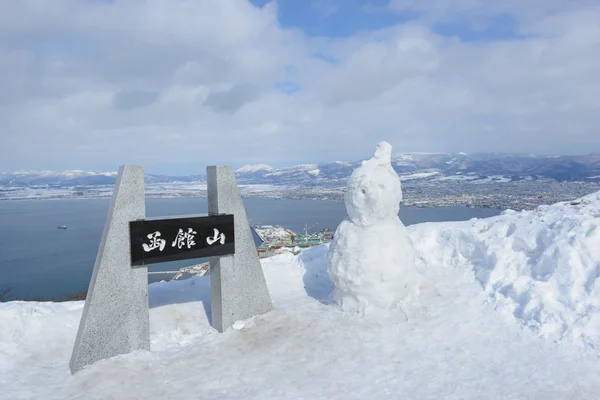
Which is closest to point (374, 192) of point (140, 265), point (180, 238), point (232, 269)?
point (232, 269)

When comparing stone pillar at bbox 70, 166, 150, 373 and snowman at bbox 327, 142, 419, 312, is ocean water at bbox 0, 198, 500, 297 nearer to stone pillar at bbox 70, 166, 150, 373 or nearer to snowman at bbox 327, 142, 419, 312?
stone pillar at bbox 70, 166, 150, 373

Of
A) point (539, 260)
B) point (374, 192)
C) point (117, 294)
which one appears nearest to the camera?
→ point (117, 294)

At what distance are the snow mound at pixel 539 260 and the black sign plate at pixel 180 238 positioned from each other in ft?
15.6

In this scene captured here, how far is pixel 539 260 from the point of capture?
263 inches

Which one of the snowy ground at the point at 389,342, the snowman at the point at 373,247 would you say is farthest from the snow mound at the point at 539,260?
the snowman at the point at 373,247

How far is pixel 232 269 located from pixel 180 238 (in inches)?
43.1

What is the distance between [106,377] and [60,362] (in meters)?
0.99

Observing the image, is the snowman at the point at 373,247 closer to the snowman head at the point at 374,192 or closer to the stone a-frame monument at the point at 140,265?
the snowman head at the point at 374,192

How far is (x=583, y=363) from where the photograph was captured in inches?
188

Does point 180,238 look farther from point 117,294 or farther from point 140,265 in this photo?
point 117,294

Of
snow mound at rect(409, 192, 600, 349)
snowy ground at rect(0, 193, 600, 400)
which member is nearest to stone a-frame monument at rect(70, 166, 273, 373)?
snowy ground at rect(0, 193, 600, 400)

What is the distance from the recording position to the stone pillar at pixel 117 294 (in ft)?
17.4

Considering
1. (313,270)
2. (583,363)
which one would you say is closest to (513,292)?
(583,363)

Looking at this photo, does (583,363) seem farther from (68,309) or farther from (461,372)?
(68,309)
